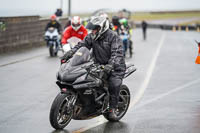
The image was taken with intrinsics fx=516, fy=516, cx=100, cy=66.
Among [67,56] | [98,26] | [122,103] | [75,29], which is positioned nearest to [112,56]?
[98,26]

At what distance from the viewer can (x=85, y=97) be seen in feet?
25.5

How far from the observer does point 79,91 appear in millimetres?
7633

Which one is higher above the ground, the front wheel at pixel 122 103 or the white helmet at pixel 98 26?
the white helmet at pixel 98 26

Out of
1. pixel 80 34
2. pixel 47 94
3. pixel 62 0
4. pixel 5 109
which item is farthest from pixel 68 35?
pixel 62 0

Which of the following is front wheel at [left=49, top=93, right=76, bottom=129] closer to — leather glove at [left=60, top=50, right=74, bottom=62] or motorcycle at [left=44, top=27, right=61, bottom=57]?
leather glove at [left=60, top=50, right=74, bottom=62]

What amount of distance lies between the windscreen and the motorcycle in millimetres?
14659

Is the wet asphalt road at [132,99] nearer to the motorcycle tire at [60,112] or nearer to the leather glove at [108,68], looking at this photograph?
the motorcycle tire at [60,112]

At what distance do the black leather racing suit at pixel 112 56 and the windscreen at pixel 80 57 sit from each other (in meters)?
0.39

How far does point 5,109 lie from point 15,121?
1.20 metres

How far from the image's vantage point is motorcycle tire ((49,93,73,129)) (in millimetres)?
7406

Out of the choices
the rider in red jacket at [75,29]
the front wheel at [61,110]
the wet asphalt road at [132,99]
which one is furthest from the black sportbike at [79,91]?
the rider in red jacket at [75,29]

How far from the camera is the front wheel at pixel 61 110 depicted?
7.41 metres

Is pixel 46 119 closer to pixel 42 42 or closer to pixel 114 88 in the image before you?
pixel 114 88

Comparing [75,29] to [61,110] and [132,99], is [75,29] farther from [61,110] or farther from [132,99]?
[61,110]
